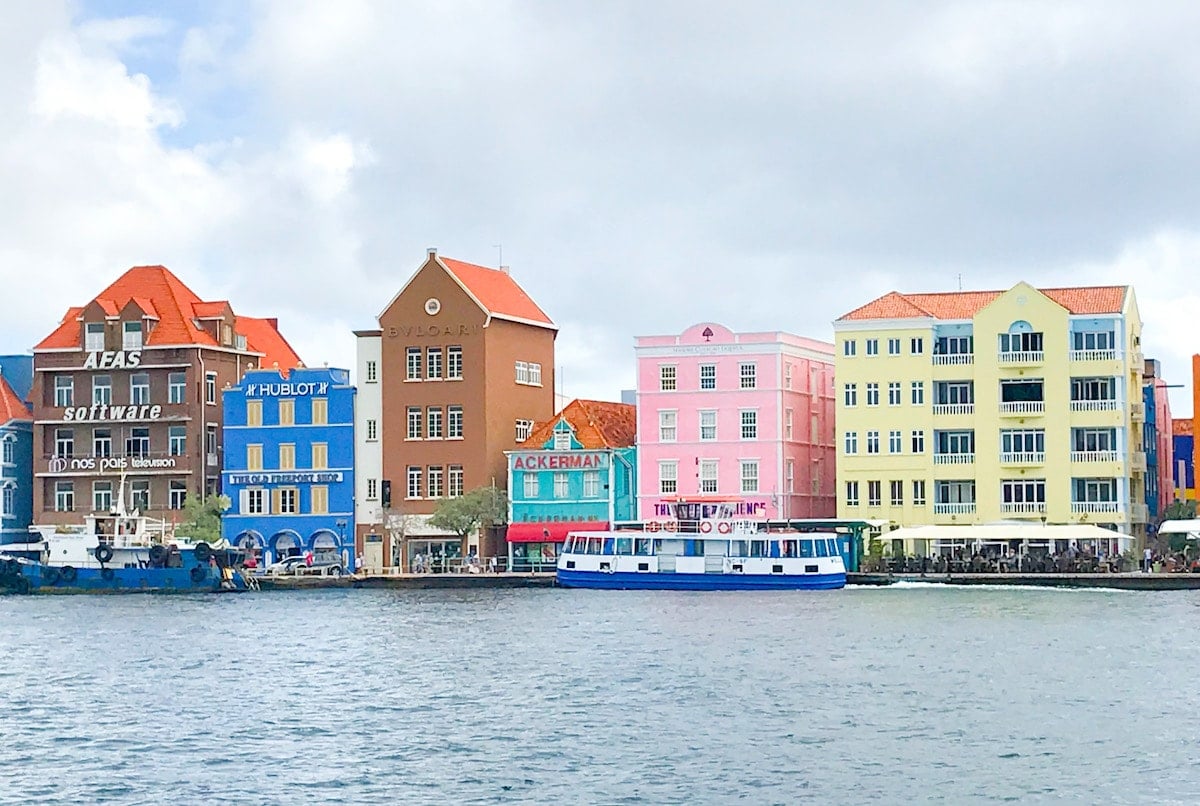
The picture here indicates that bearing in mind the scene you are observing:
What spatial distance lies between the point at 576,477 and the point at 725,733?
66097 millimetres

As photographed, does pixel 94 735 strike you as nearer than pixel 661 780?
No

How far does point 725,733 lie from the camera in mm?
48281

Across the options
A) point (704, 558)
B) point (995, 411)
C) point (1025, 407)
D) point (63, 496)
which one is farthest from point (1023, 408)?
point (63, 496)

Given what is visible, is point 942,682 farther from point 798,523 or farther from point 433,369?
point 433,369

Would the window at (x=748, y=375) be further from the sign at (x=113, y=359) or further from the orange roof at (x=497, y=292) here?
the sign at (x=113, y=359)

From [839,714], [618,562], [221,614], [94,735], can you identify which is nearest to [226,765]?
[94,735]

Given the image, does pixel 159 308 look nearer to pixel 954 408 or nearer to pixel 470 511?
pixel 470 511

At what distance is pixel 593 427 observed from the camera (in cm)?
11538

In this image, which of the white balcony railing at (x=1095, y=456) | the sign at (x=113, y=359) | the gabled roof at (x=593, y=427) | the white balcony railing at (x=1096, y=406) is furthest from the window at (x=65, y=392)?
the white balcony railing at (x=1095, y=456)

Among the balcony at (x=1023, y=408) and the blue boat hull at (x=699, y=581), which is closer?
the blue boat hull at (x=699, y=581)

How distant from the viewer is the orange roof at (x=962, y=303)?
107375 millimetres

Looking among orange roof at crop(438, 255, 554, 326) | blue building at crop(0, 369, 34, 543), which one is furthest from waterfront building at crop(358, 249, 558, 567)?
blue building at crop(0, 369, 34, 543)

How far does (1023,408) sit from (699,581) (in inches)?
695

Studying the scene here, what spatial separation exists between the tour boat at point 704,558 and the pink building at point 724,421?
24.4 feet
